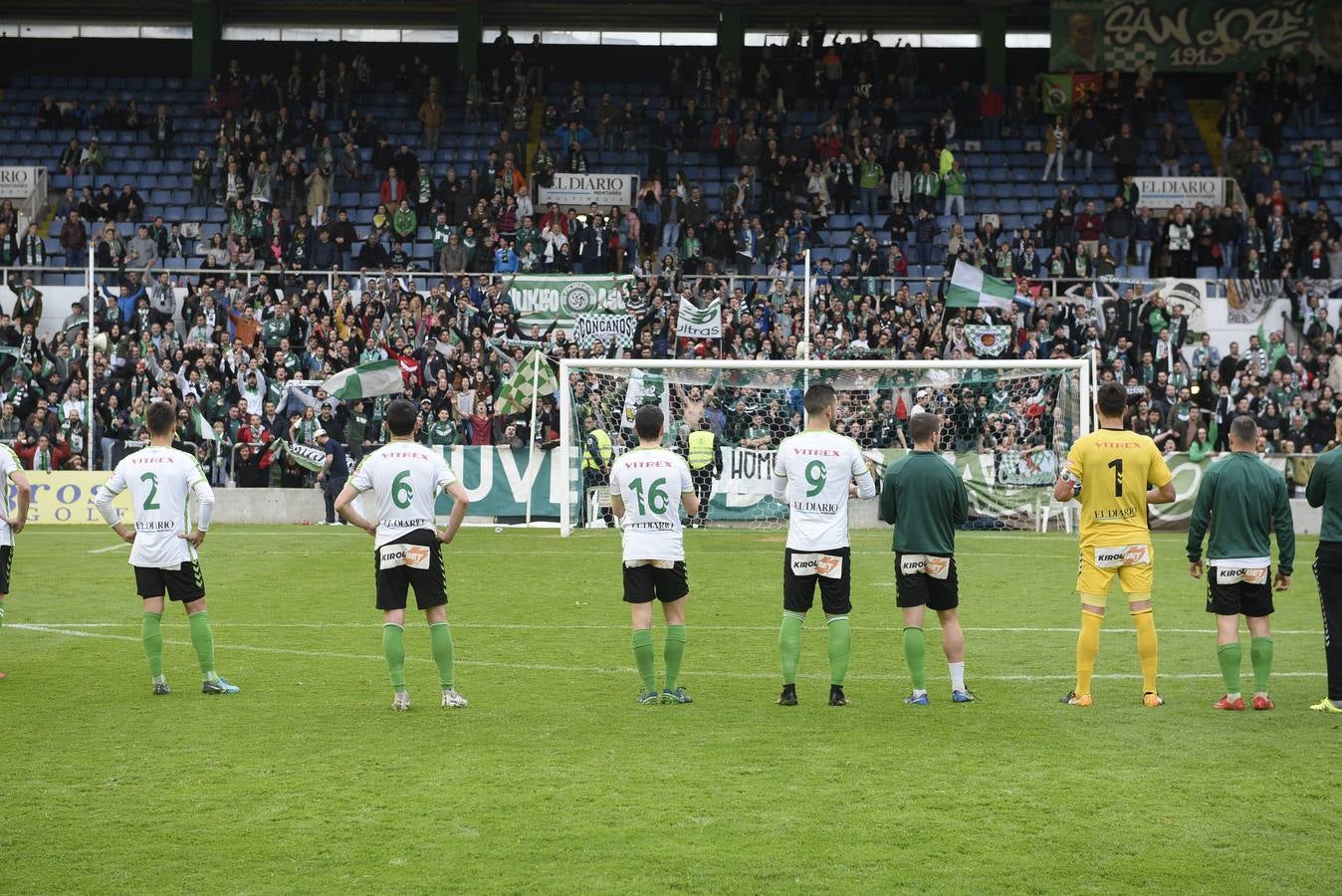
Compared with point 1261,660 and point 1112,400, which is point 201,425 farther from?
point 1261,660

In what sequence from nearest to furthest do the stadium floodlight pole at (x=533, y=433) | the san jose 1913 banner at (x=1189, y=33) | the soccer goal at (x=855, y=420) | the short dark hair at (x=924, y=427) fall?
the short dark hair at (x=924, y=427) < the soccer goal at (x=855, y=420) < the stadium floodlight pole at (x=533, y=433) < the san jose 1913 banner at (x=1189, y=33)

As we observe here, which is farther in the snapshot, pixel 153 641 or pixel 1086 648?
pixel 153 641

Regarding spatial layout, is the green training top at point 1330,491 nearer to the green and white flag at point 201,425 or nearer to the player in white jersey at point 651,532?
the player in white jersey at point 651,532

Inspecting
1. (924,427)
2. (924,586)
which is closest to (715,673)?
(924,586)

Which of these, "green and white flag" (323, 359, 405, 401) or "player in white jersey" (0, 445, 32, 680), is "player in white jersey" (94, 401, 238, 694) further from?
"green and white flag" (323, 359, 405, 401)

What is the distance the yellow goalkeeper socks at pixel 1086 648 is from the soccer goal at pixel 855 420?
13.4 metres

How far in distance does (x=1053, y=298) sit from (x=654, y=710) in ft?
74.3

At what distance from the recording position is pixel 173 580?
11.4 metres

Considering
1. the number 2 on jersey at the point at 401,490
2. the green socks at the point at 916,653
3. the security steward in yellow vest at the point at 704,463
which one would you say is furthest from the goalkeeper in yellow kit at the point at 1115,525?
the security steward in yellow vest at the point at 704,463

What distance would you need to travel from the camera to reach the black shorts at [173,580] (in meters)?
11.4

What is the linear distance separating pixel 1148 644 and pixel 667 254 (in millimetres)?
24125

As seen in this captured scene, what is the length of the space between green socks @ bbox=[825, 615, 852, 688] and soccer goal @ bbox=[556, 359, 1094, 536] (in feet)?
43.8

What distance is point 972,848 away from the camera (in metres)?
7.20

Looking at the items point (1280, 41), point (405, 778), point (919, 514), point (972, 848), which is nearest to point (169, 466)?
point (405, 778)
